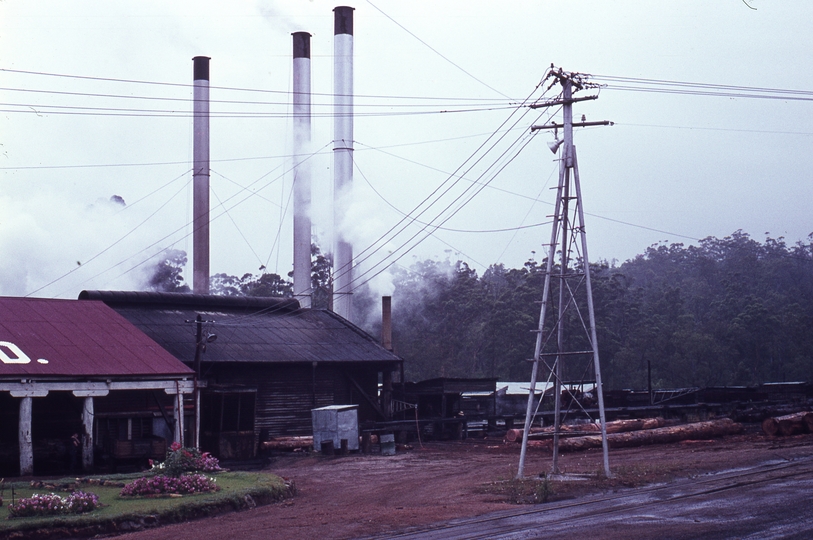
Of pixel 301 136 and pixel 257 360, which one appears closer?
pixel 257 360

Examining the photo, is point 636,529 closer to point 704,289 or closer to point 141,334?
point 141,334

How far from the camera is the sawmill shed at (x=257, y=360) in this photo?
28266 mm

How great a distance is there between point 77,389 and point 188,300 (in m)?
11.9

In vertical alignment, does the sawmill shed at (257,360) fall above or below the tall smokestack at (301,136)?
below

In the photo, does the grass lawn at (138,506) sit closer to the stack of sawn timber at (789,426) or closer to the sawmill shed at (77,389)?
the sawmill shed at (77,389)

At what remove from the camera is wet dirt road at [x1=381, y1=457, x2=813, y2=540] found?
12.8 m

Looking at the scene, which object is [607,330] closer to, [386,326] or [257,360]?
[386,326]

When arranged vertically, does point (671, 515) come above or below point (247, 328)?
below

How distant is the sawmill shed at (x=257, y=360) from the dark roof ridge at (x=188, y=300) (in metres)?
0.04

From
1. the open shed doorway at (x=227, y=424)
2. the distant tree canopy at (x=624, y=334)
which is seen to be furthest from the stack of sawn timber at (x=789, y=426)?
the distant tree canopy at (x=624, y=334)

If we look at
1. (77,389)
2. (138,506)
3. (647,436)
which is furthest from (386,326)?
(138,506)

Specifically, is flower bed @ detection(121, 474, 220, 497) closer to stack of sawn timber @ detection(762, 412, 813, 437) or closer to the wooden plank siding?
the wooden plank siding

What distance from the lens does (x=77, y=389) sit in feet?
76.0

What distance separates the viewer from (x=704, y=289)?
9475 cm
